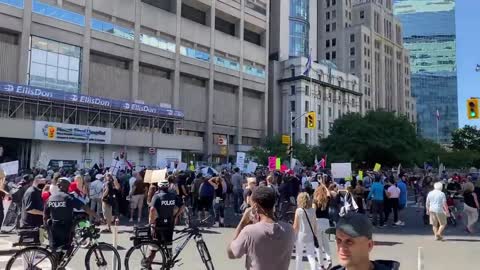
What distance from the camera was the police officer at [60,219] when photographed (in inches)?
302

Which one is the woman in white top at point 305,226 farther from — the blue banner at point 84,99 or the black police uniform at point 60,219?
the blue banner at point 84,99

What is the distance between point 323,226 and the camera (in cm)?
998

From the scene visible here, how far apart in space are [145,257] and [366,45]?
11374 cm

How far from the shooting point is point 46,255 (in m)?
7.68

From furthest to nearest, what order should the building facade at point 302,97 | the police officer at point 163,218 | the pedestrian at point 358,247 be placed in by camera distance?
the building facade at point 302,97
the police officer at point 163,218
the pedestrian at point 358,247

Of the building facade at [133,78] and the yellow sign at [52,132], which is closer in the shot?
the yellow sign at [52,132]

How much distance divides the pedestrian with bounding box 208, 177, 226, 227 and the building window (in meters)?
35.2

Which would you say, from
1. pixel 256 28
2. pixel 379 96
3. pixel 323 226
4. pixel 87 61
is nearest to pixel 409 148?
pixel 256 28

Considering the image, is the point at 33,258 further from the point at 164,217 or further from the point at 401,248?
the point at 401,248

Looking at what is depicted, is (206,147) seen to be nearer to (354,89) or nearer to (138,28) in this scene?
(138,28)

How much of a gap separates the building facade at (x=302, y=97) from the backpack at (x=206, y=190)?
221 ft

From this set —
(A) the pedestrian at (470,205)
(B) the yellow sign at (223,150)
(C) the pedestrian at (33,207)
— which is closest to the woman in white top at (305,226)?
(C) the pedestrian at (33,207)

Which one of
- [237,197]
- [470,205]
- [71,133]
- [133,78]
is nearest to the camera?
[470,205]

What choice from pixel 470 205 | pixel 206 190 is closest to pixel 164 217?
pixel 206 190
